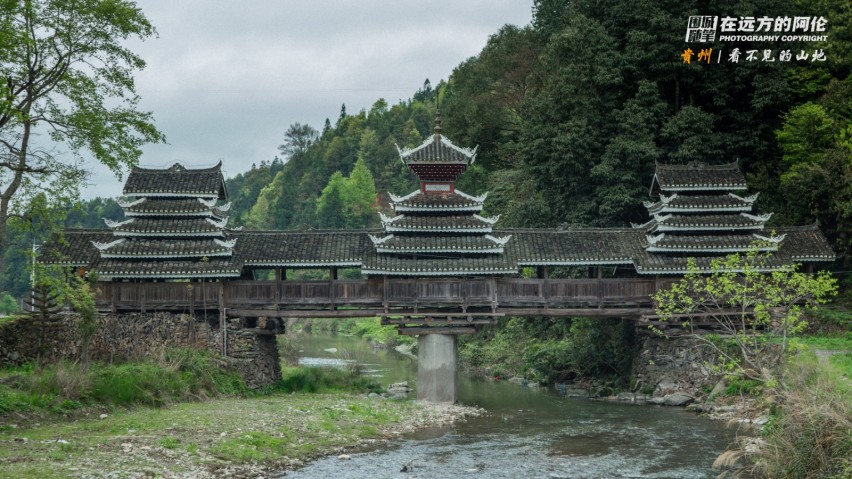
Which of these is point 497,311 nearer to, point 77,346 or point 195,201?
point 195,201

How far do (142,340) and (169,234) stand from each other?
14.4 ft

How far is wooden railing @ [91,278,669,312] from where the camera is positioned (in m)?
33.0

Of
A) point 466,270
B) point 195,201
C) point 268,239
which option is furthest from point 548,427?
point 195,201

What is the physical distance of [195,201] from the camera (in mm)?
33312

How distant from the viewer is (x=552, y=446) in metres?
24.4

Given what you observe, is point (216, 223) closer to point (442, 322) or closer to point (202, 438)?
point (442, 322)

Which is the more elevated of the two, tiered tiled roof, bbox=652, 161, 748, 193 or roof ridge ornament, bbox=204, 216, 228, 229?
tiered tiled roof, bbox=652, 161, 748, 193

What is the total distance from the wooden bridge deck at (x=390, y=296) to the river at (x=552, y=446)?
160 inches

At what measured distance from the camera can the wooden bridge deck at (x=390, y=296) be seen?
3303cm

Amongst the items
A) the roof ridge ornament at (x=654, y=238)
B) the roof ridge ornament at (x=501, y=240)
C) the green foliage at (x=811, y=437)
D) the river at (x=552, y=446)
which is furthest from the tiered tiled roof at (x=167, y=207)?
the green foliage at (x=811, y=437)

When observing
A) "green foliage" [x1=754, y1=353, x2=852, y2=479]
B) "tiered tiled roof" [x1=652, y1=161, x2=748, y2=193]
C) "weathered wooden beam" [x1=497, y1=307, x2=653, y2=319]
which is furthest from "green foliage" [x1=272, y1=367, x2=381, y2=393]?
"green foliage" [x1=754, y1=353, x2=852, y2=479]

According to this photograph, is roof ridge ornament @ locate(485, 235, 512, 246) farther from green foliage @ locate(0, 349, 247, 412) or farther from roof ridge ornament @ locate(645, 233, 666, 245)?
green foliage @ locate(0, 349, 247, 412)

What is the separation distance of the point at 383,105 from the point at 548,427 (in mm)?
101651

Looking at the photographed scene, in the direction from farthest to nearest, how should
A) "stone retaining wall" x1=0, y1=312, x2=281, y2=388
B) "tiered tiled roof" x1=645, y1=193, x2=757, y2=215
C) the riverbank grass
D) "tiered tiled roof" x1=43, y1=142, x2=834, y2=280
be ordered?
"tiered tiled roof" x1=645, y1=193, x2=757, y2=215 → "tiered tiled roof" x1=43, y1=142, x2=834, y2=280 → "stone retaining wall" x1=0, y1=312, x2=281, y2=388 → the riverbank grass
